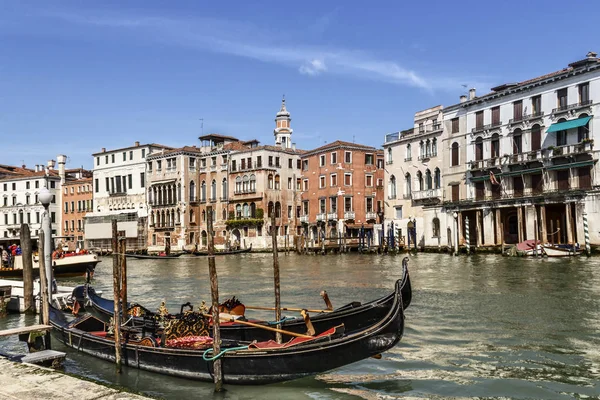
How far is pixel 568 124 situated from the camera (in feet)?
97.6

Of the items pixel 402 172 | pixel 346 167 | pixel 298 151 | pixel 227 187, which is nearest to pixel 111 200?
pixel 227 187

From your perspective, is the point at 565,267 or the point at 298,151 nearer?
the point at 565,267

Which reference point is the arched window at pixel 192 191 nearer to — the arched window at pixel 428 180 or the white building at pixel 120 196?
the white building at pixel 120 196

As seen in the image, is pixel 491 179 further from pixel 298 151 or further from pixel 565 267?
pixel 298 151

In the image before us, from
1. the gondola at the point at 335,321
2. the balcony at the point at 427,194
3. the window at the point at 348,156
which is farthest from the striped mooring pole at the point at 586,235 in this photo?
the gondola at the point at 335,321

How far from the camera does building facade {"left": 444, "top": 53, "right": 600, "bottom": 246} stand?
29188 millimetres

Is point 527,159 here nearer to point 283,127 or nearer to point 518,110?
point 518,110

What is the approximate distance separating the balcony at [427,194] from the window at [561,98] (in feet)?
30.4

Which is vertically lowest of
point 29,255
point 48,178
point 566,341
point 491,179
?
point 566,341

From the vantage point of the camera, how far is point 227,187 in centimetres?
4888

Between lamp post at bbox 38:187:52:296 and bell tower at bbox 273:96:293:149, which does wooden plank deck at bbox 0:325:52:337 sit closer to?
lamp post at bbox 38:187:52:296

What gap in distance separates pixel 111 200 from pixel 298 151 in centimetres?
1858

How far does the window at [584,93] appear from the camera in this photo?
29.2m

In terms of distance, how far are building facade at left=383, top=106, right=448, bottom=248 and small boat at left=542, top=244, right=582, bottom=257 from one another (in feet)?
27.4
